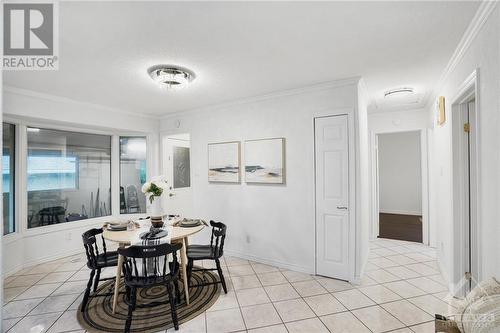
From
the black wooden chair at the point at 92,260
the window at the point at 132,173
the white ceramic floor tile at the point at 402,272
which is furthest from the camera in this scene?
the window at the point at 132,173

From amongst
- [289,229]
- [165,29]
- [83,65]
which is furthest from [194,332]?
[83,65]

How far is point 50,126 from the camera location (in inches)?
160

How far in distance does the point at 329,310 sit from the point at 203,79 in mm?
2998

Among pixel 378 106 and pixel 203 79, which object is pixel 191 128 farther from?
pixel 378 106

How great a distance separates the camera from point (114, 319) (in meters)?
2.39

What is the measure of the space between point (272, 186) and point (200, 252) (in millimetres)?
1409

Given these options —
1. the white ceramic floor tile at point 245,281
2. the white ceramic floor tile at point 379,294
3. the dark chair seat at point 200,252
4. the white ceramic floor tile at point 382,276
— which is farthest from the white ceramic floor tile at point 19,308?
the white ceramic floor tile at point 382,276

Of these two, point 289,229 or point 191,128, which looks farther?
point 191,128

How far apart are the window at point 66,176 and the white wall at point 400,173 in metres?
7.68

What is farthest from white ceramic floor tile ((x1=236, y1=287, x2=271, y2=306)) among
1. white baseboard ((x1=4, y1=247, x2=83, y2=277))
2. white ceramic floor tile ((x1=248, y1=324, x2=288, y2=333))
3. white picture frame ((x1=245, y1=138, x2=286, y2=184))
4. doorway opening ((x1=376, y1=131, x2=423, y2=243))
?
doorway opening ((x1=376, y1=131, x2=423, y2=243))

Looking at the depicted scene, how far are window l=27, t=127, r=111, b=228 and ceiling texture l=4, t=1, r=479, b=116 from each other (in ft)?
3.59

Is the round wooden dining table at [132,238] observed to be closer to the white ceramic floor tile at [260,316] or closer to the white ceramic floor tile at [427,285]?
the white ceramic floor tile at [260,316]

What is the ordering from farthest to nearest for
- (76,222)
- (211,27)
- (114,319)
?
(76,222) → (114,319) → (211,27)

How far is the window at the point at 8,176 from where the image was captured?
11.6 feet
